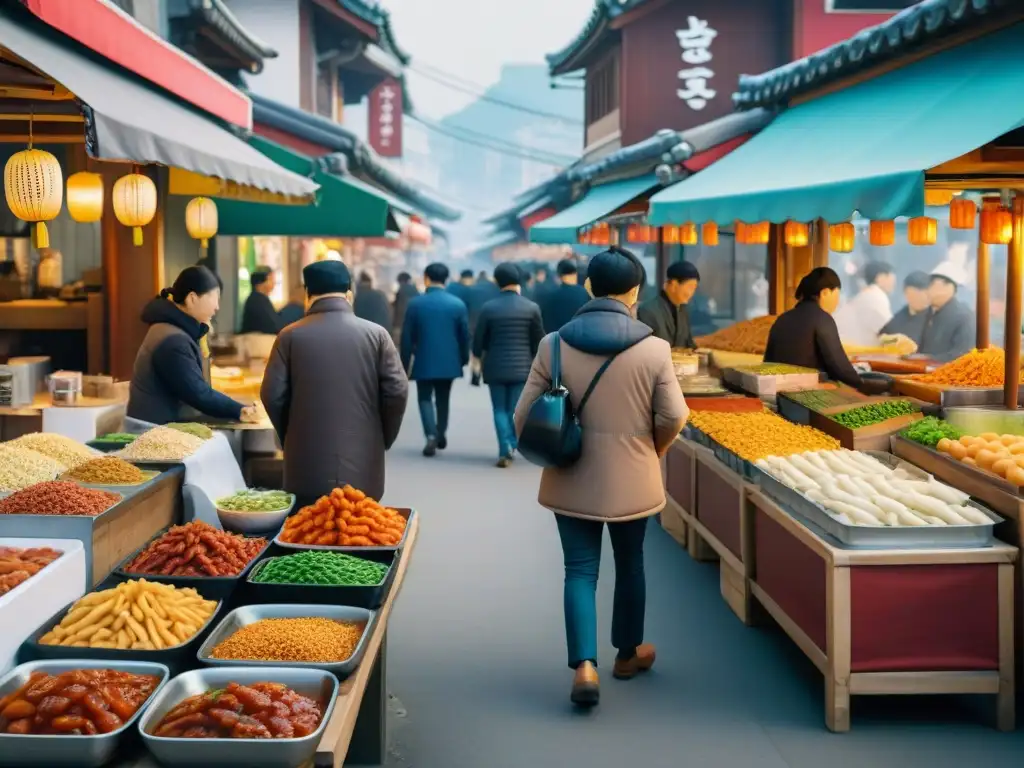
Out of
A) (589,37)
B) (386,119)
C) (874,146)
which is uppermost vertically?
(589,37)

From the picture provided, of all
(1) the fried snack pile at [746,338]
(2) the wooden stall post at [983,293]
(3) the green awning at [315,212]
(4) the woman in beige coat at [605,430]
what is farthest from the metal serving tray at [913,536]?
(3) the green awning at [315,212]

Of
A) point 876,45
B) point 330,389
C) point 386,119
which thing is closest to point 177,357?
point 330,389

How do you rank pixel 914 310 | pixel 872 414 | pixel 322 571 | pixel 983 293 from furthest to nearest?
pixel 914 310
pixel 983 293
pixel 872 414
pixel 322 571

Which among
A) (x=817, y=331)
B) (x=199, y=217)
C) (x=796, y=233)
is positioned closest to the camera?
(x=817, y=331)

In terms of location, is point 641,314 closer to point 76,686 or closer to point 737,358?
point 737,358

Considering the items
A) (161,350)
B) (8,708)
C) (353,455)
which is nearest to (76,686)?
(8,708)

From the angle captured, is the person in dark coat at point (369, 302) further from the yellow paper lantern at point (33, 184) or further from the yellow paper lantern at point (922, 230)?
the yellow paper lantern at point (33, 184)

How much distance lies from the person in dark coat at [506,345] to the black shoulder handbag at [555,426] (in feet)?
22.5

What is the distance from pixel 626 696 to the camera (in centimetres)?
575

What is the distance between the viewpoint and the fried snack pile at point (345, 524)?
5068mm

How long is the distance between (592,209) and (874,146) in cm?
991

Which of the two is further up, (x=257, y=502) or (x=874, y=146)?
(x=874, y=146)

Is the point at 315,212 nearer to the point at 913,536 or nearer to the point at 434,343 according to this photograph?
the point at 434,343

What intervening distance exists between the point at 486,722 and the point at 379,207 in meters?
8.59
